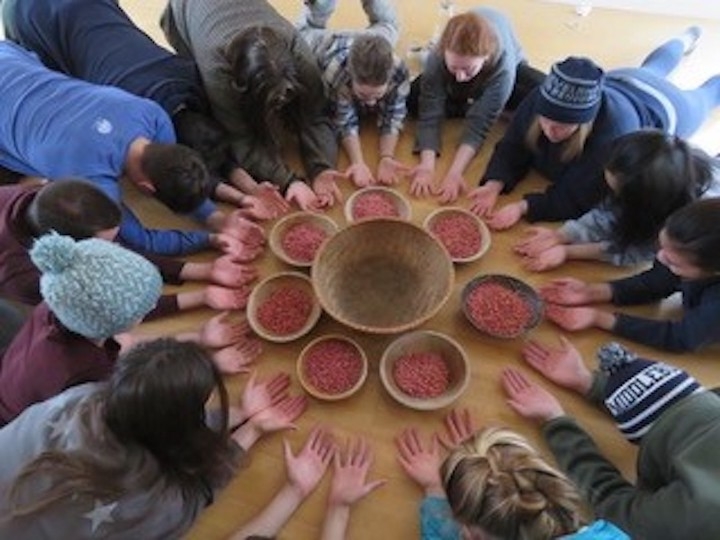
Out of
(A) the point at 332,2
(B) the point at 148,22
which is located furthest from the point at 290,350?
(B) the point at 148,22

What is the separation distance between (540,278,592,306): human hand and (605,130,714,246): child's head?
0.25m

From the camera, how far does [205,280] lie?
1920 millimetres

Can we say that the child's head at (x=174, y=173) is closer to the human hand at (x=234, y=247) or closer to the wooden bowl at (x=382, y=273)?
the human hand at (x=234, y=247)

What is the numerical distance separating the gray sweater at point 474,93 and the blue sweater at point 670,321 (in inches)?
30.4

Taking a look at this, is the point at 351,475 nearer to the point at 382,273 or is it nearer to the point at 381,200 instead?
the point at 382,273

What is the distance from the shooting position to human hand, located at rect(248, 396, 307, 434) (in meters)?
1.57

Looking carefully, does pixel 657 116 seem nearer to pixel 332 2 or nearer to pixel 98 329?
pixel 332 2

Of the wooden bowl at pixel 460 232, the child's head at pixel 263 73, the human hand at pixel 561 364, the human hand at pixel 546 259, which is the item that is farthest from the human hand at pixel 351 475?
the child's head at pixel 263 73

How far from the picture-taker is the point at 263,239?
2006 mm

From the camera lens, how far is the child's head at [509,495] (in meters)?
1.01

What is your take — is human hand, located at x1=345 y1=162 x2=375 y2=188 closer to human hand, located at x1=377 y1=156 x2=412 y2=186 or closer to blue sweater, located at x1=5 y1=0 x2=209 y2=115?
human hand, located at x1=377 y1=156 x2=412 y2=186

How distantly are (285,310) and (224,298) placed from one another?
0.20 metres

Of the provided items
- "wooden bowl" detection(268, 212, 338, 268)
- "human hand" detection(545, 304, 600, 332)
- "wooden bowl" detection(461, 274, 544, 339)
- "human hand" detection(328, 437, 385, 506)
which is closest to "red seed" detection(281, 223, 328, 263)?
"wooden bowl" detection(268, 212, 338, 268)

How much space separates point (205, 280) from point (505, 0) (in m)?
2.23
